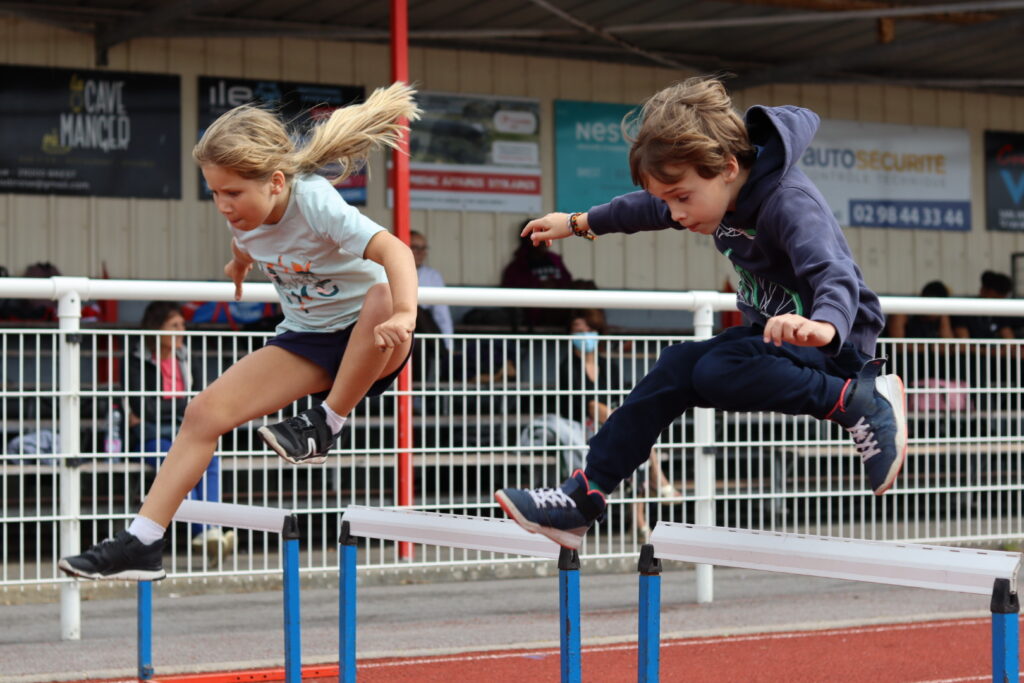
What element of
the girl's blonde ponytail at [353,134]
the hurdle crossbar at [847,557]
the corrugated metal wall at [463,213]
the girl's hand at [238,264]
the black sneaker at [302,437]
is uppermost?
the corrugated metal wall at [463,213]

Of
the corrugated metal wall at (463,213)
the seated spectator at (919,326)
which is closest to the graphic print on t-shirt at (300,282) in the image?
the seated spectator at (919,326)

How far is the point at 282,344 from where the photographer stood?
4309mm

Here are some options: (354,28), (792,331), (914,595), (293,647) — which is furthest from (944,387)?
(354,28)

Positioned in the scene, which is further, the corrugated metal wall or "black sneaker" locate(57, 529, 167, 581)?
the corrugated metal wall

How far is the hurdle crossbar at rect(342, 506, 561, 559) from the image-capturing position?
13.2 feet

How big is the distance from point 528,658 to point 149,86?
783 centimetres

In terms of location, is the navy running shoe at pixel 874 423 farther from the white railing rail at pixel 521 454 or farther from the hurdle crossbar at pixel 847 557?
the white railing rail at pixel 521 454

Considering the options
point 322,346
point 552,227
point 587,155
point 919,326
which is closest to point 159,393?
point 322,346

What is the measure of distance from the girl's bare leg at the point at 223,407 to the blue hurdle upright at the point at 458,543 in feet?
1.57

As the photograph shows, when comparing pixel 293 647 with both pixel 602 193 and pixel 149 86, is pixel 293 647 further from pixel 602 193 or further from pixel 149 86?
pixel 602 193

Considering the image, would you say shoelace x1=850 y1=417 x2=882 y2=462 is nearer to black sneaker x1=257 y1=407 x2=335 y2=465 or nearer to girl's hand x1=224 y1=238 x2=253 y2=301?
black sneaker x1=257 y1=407 x2=335 y2=465

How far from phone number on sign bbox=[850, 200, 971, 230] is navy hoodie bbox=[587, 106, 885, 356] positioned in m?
11.8

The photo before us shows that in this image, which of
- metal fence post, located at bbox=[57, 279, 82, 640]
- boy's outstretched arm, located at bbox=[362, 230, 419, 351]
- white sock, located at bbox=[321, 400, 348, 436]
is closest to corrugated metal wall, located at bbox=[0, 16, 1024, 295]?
metal fence post, located at bbox=[57, 279, 82, 640]

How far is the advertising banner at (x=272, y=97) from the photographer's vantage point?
1246cm
